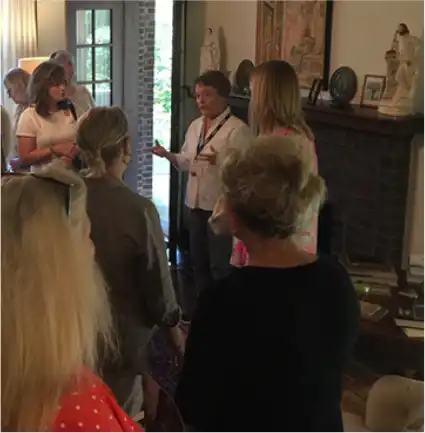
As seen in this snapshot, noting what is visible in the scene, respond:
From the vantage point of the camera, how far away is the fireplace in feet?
11.5

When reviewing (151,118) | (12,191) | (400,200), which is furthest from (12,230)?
(151,118)

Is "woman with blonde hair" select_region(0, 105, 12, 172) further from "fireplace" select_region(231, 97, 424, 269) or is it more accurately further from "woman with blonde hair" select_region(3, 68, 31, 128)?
"fireplace" select_region(231, 97, 424, 269)

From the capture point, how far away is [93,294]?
1054 mm

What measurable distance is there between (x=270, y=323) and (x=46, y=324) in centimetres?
43

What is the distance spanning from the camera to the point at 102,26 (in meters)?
5.27

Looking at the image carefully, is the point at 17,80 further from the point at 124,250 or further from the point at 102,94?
the point at 124,250

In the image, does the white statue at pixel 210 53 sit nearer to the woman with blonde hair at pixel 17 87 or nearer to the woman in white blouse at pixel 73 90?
the woman in white blouse at pixel 73 90

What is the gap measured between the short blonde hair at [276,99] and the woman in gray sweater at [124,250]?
0.70 m

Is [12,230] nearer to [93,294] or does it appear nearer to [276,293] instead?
[93,294]

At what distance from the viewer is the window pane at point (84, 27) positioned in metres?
5.15

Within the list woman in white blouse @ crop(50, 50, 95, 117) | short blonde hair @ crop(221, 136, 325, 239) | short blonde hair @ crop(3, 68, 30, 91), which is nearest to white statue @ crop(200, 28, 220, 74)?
woman in white blouse @ crop(50, 50, 95, 117)

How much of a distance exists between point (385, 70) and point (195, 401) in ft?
8.52

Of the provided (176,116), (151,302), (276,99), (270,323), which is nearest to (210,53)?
(176,116)

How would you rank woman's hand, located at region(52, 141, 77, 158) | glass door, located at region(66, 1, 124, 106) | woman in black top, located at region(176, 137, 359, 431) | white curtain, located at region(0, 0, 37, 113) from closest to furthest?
woman in black top, located at region(176, 137, 359, 431) < woman's hand, located at region(52, 141, 77, 158) < white curtain, located at region(0, 0, 37, 113) < glass door, located at region(66, 1, 124, 106)
